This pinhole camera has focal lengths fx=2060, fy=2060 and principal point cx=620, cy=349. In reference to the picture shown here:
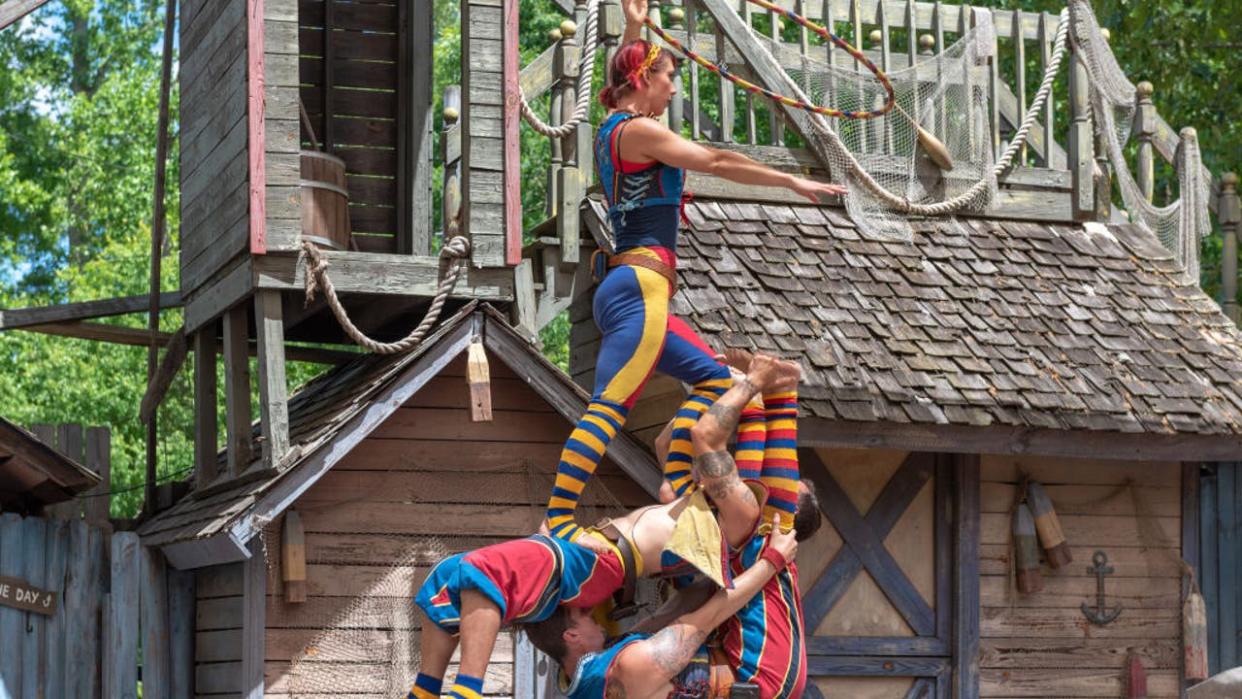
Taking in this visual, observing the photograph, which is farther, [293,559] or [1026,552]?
[1026,552]

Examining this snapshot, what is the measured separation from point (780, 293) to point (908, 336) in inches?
29.5

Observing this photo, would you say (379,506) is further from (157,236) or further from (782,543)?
(782,543)

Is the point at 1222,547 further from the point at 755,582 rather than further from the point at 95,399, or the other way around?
the point at 95,399

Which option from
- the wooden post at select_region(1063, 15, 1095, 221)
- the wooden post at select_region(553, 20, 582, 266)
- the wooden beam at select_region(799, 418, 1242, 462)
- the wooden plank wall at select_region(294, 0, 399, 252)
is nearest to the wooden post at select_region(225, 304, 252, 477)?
the wooden post at select_region(553, 20, 582, 266)

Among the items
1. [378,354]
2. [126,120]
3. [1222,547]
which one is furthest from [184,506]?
[126,120]

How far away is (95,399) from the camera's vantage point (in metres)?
20.7

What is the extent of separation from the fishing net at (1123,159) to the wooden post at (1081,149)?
11cm

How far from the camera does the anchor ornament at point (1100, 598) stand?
11.9 m

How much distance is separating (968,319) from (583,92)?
8.71ft

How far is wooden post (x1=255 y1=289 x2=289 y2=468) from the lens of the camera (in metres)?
10.3

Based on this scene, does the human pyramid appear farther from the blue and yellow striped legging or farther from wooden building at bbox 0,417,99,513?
wooden building at bbox 0,417,99,513

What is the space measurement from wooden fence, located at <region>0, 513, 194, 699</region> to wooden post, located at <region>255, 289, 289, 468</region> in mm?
1581

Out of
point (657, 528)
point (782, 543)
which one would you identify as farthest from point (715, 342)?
point (657, 528)

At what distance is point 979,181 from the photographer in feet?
41.2
